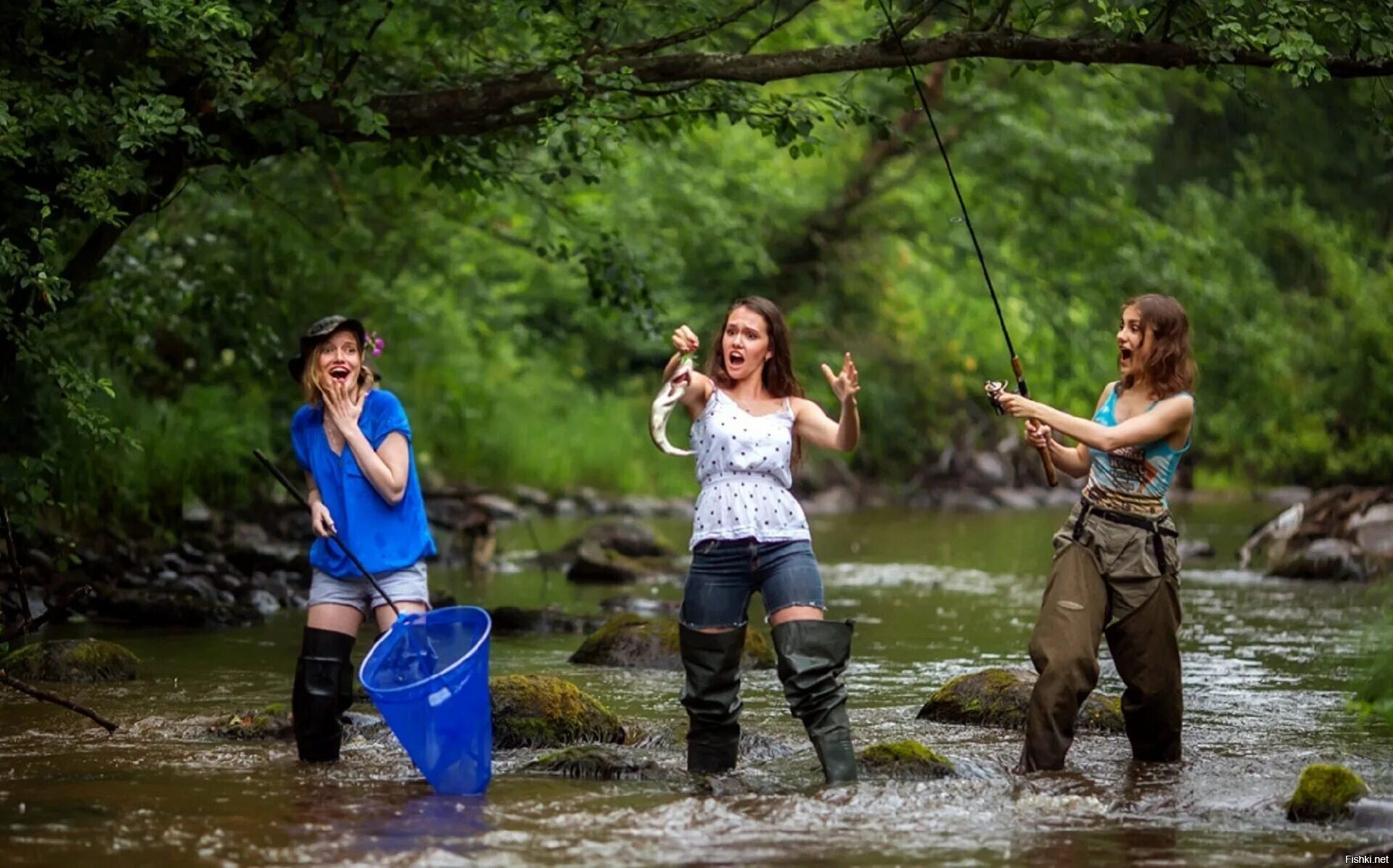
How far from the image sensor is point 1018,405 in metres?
6.69

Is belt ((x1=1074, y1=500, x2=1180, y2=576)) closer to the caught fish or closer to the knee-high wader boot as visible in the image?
the knee-high wader boot

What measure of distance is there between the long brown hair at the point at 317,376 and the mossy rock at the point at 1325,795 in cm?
365

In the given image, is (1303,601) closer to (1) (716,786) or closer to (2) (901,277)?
(1) (716,786)

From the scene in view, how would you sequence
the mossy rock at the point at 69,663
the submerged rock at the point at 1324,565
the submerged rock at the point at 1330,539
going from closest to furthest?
the mossy rock at the point at 69,663 < the submerged rock at the point at 1324,565 < the submerged rock at the point at 1330,539

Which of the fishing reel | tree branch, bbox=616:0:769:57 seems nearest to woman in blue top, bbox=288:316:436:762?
the fishing reel

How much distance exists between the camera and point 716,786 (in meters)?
6.55

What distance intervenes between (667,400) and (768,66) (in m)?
3.66

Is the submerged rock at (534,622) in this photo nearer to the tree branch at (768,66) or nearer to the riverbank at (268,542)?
the riverbank at (268,542)

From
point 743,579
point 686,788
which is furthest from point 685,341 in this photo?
point 686,788

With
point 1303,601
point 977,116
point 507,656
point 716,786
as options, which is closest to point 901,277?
point 977,116

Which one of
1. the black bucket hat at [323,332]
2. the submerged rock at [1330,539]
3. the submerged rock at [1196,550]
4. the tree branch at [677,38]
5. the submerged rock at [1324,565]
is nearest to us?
the black bucket hat at [323,332]

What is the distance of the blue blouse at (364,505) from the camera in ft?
22.7

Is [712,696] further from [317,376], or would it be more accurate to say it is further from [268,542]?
[268,542]

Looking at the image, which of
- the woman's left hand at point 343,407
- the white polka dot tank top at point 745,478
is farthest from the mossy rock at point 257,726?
the white polka dot tank top at point 745,478
